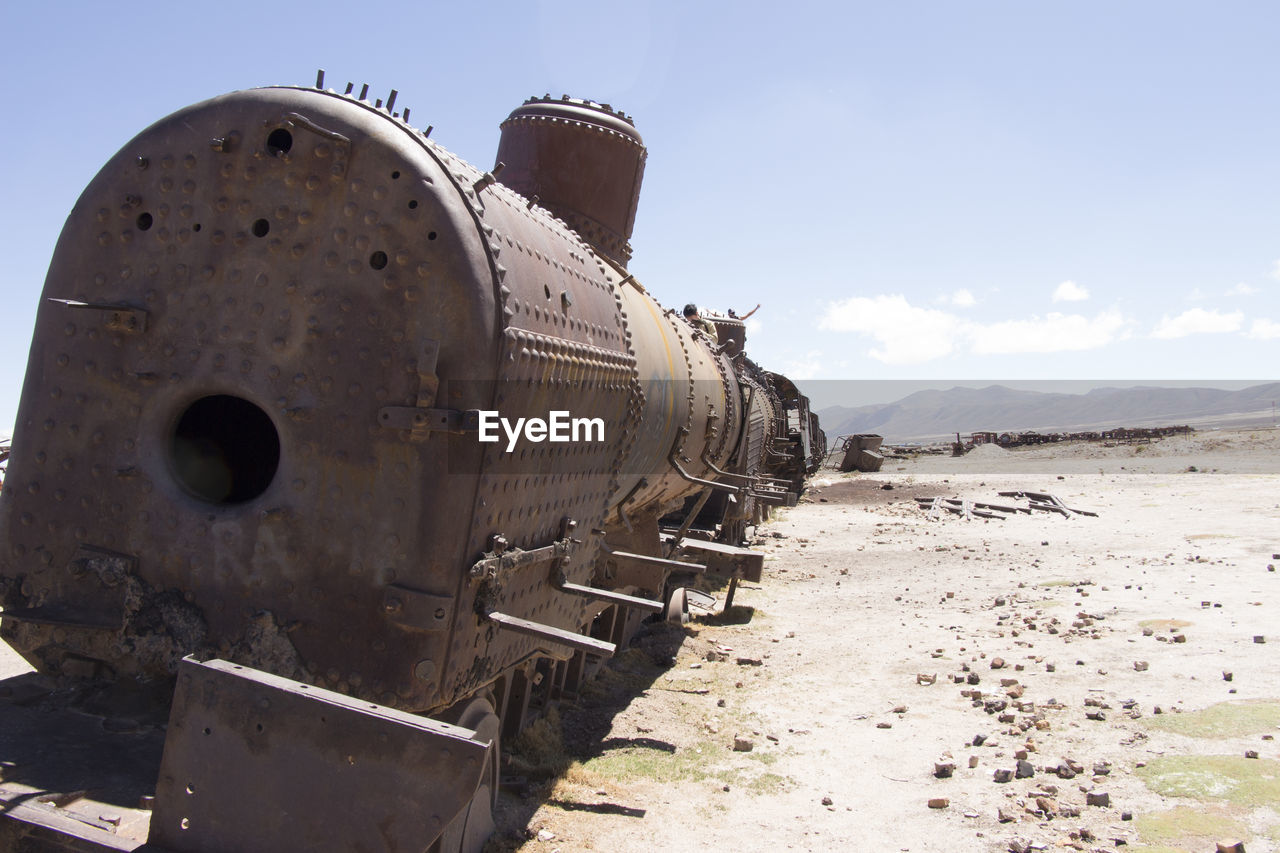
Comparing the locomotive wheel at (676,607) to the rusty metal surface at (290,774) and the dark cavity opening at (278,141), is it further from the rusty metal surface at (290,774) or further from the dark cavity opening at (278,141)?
the dark cavity opening at (278,141)

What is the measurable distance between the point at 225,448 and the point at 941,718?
17.0 ft

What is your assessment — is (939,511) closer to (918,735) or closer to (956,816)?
(918,735)

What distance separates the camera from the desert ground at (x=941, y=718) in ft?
14.8

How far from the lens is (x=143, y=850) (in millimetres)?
2467

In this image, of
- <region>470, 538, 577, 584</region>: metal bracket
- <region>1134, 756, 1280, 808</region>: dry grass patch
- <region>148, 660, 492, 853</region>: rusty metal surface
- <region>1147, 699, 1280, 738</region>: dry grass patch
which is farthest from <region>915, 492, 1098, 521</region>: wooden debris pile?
<region>148, 660, 492, 853</region>: rusty metal surface

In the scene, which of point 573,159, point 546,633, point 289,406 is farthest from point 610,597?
point 573,159

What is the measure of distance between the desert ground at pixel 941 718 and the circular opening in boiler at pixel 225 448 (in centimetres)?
202

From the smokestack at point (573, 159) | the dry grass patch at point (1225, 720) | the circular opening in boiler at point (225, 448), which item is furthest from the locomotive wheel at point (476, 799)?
the dry grass patch at point (1225, 720)

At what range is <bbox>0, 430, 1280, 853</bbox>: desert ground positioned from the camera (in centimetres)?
452

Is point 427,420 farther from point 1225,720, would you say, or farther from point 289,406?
point 1225,720

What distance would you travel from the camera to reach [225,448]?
12.1ft

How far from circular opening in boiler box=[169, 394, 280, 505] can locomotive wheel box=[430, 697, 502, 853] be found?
3.99ft

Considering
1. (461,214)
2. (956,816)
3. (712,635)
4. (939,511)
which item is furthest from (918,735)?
(939,511)

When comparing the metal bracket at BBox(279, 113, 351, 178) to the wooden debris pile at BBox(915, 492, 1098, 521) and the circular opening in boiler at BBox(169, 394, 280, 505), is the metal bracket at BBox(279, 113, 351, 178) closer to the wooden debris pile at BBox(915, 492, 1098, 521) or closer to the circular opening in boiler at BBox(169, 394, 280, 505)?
the circular opening in boiler at BBox(169, 394, 280, 505)
